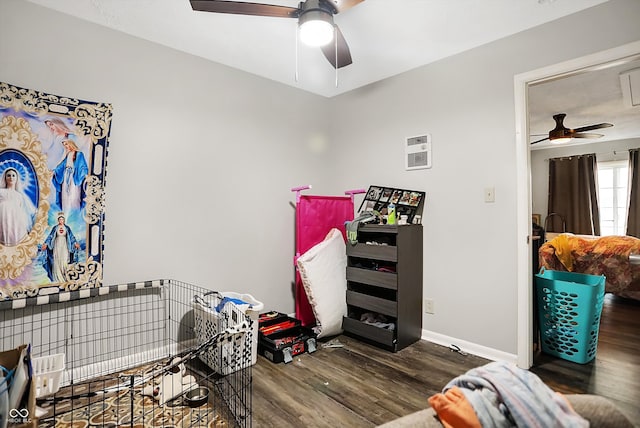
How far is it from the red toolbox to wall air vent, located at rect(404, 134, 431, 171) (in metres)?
1.73

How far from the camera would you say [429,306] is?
2.93 meters

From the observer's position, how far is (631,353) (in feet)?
8.70

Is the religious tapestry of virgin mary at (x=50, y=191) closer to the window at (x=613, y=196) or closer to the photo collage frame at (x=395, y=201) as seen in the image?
the photo collage frame at (x=395, y=201)

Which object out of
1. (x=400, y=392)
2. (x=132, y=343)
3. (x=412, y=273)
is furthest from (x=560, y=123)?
(x=132, y=343)

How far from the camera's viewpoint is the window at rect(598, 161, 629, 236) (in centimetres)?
609

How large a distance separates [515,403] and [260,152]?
282 centimetres

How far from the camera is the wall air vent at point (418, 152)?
2.94 meters

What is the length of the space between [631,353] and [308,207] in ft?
9.44

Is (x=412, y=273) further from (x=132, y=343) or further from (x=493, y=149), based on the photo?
(x=132, y=343)

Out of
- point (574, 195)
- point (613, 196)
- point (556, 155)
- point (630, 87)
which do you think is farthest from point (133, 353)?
point (613, 196)

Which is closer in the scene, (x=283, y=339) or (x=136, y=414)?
(x=136, y=414)

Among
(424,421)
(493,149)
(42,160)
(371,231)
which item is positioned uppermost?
(493,149)

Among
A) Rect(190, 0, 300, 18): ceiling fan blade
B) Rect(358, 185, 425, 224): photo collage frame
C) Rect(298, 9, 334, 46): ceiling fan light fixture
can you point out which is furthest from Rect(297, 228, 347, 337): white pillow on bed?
Rect(190, 0, 300, 18): ceiling fan blade

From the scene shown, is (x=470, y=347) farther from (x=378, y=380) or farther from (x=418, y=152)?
(x=418, y=152)
